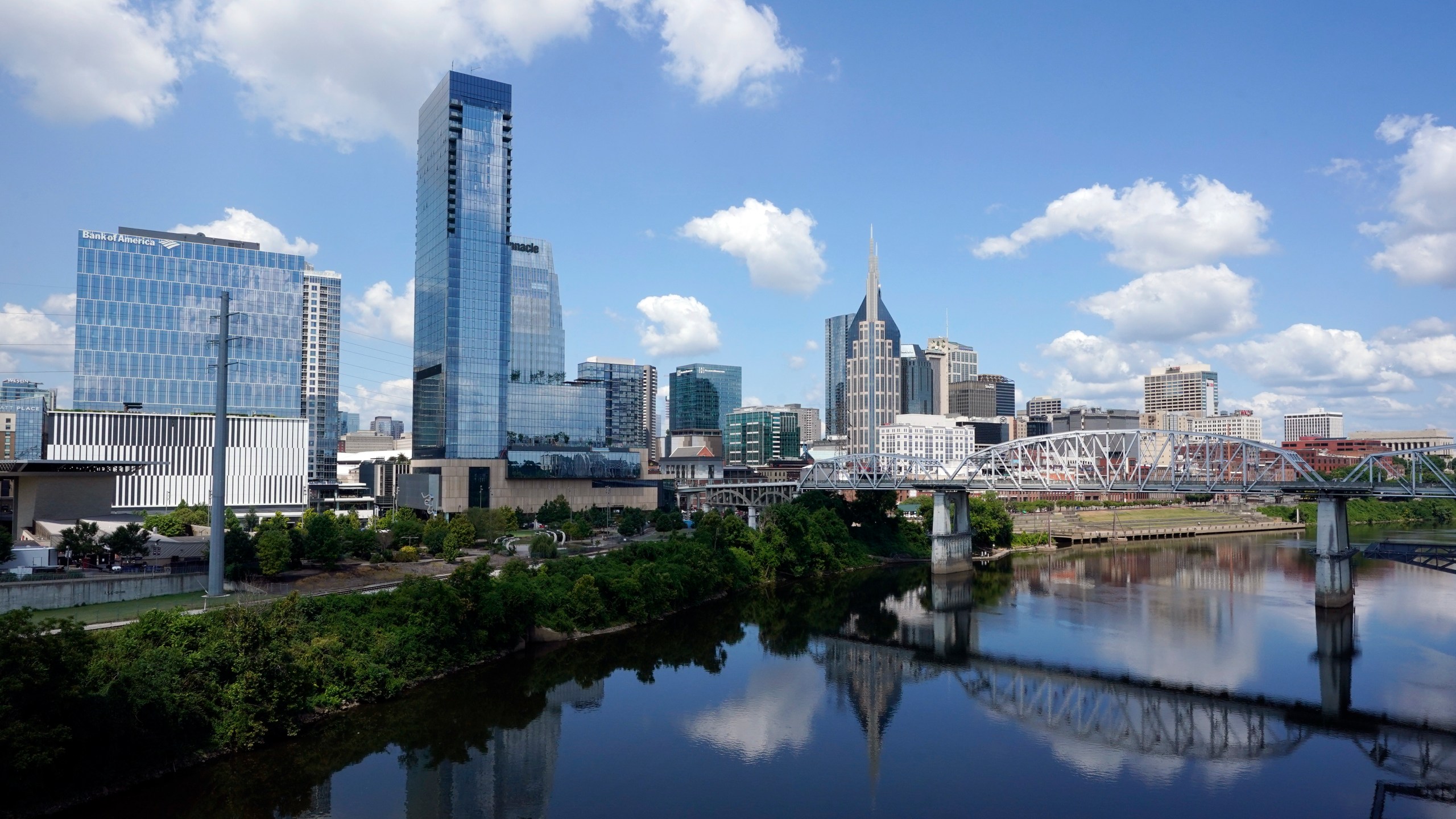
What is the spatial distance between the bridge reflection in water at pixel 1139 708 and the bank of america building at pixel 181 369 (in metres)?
69.7

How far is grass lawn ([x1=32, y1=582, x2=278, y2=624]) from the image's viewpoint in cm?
4147

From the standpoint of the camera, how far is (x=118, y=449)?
91.2m

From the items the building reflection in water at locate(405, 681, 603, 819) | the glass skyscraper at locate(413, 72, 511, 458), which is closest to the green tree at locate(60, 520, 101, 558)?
the building reflection in water at locate(405, 681, 603, 819)

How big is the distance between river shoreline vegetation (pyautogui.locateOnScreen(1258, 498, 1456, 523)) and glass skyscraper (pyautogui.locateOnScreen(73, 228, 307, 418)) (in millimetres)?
133289

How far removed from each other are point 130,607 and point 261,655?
16093 mm

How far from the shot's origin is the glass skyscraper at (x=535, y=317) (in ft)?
362

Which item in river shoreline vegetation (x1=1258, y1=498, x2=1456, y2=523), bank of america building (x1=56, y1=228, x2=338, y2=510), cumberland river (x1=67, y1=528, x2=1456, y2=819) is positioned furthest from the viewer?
river shoreline vegetation (x1=1258, y1=498, x2=1456, y2=523)

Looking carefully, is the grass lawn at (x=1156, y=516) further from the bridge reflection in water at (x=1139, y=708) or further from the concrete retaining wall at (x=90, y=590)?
the concrete retaining wall at (x=90, y=590)

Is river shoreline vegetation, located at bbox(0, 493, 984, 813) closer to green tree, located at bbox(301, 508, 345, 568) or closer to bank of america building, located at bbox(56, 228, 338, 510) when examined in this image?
green tree, located at bbox(301, 508, 345, 568)

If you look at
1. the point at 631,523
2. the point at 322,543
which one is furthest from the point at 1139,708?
the point at 631,523

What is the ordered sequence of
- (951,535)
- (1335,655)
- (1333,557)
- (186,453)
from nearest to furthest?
(1335,655), (1333,557), (951,535), (186,453)

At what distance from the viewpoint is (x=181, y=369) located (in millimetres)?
100062

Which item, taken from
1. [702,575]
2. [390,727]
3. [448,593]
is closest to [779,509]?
[702,575]

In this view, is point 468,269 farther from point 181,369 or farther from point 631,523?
point 631,523
